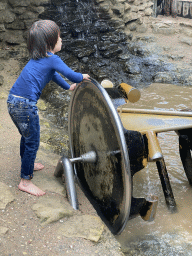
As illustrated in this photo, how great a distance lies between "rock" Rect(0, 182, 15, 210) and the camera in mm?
2123

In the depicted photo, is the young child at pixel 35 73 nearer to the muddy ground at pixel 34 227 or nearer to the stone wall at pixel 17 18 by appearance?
the muddy ground at pixel 34 227

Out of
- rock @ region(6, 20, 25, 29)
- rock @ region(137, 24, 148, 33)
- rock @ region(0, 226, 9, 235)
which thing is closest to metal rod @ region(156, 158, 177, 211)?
rock @ region(0, 226, 9, 235)

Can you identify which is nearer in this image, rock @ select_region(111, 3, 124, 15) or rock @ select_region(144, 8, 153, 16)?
rock @ select_region(111, 3, 124, 15)

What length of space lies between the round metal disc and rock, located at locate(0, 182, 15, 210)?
694mm

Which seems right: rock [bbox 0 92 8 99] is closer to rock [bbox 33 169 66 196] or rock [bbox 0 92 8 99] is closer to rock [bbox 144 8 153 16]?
rock [bbox 33 169 66 196]

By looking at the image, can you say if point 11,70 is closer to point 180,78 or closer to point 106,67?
point 106,67

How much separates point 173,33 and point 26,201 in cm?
678

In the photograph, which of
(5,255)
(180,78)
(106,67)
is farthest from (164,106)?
(5,255)

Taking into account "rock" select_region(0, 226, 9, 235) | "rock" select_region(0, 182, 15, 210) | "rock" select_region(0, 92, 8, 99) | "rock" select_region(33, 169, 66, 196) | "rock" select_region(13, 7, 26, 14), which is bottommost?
"rock" select_region(0, 92, 8, 99)

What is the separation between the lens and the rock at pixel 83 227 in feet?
6.61

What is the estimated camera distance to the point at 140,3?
7719mm

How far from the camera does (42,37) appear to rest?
2031 mm

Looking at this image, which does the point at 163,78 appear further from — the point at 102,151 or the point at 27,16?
the point at 102,151

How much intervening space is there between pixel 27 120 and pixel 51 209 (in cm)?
69
